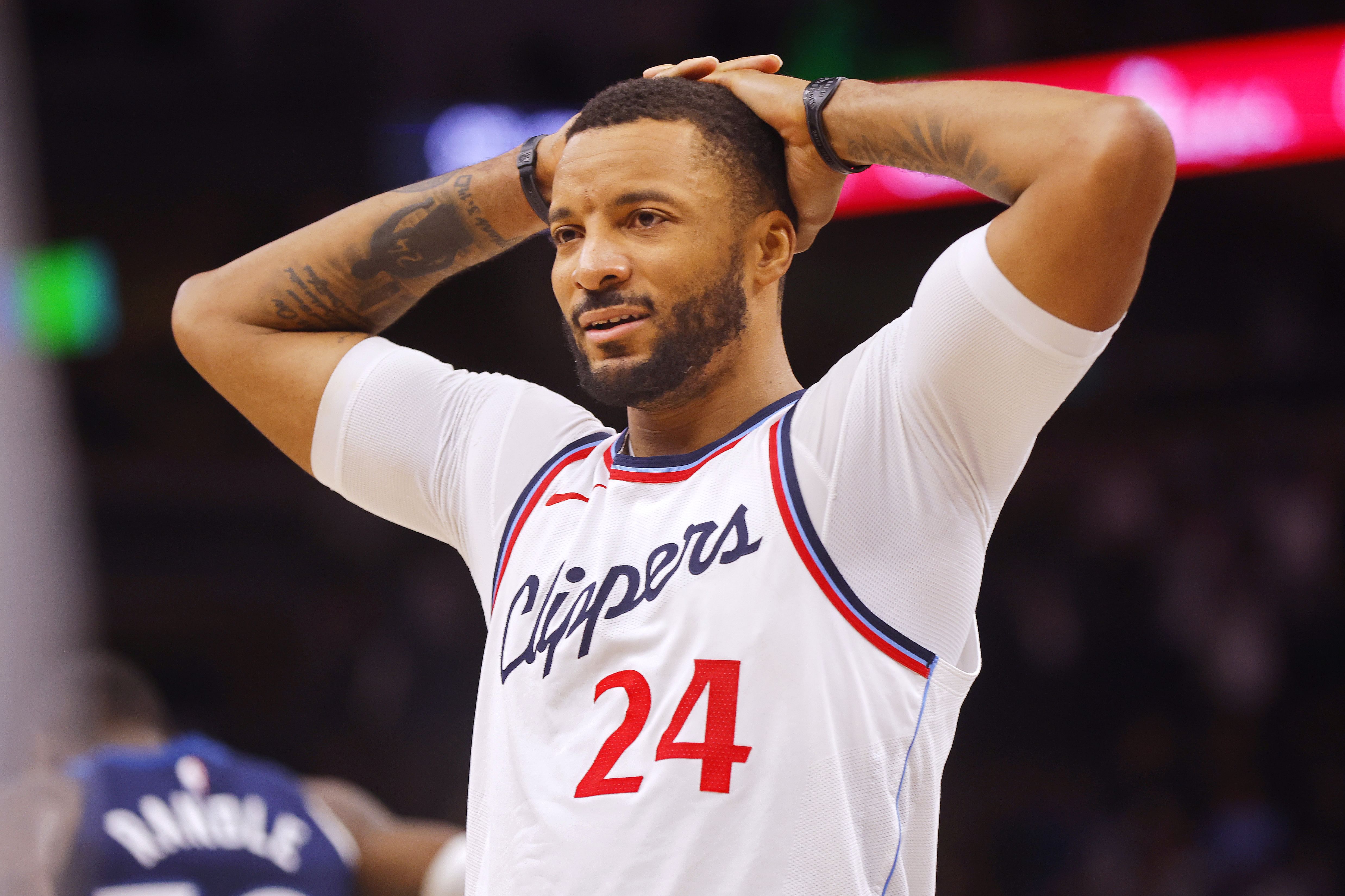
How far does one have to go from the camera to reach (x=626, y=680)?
176cm

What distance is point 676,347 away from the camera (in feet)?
6.19

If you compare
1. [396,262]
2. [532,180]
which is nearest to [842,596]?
[532,180]

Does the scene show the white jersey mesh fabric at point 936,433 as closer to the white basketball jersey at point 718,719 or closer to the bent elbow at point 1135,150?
the white basketball jersey at point 718,719

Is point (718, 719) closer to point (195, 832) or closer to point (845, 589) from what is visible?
point (845, 589)

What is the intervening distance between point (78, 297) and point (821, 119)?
26.6 ft

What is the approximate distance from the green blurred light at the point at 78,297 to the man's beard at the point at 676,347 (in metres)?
6.71

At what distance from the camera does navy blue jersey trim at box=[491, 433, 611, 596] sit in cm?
205

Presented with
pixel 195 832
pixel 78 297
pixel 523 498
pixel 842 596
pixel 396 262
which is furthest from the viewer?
pixel 78 297

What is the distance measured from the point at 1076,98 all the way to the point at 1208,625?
6995mm

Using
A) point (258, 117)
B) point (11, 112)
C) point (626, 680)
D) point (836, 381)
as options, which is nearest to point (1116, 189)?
point (836, 381)

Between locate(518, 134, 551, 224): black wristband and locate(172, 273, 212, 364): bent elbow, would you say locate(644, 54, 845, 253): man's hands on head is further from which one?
locate(172, 273, 212, 364): bent elbow

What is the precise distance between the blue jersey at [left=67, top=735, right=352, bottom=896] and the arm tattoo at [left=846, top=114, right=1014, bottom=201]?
256 cm

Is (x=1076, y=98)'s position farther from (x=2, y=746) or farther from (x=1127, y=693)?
(x=1127, y=693)

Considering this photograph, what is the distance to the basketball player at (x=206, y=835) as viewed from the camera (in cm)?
338
